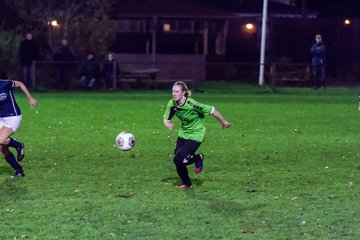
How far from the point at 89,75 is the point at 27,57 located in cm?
220

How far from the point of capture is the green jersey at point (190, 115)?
11617 mm

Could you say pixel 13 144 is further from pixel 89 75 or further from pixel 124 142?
pixel 89 75

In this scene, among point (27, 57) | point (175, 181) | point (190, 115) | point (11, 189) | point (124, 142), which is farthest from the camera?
point (27, 57)

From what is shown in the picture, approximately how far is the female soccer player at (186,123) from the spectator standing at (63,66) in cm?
1772

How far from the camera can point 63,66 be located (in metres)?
29.2

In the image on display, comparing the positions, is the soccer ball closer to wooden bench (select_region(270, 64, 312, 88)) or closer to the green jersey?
the green jersey

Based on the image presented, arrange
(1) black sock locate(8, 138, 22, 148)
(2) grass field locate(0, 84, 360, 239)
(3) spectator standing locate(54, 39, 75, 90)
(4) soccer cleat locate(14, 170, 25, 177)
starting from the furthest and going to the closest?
(3) spectator standing locate(54, 39, 75, 90)
(1) black sock locate(8, 138, 22, 148)
(4) soccer cleat locate(14, 170, 25, 177)
(2) grass field locate(0, 84, 360, 239)

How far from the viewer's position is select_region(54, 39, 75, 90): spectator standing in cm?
2920

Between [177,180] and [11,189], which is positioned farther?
[177,180]

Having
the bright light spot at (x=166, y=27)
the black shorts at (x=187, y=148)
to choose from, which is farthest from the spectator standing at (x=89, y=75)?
the black shorts at (x=187, y=148)

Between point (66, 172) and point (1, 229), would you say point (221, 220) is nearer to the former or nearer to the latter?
point (1, 229)

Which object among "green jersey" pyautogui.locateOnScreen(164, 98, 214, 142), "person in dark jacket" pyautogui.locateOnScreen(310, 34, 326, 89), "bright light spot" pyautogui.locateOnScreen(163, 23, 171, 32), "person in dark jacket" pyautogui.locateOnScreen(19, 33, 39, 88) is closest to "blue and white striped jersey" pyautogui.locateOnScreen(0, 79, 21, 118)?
"green jersey" pyautogui.locateOnScreen(164, 98, 214, 142)

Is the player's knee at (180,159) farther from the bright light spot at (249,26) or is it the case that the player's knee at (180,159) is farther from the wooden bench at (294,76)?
the bright light spot at (249,26)

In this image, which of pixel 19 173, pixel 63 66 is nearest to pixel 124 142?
pixel 19 173
